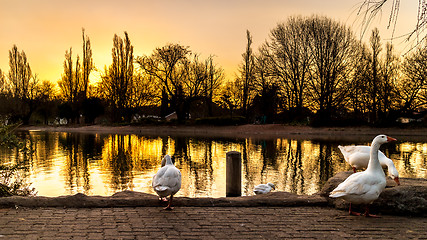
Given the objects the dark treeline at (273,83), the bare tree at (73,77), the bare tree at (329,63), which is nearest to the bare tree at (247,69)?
the dark treeline at (273,83)

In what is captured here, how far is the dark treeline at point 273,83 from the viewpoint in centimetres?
4188

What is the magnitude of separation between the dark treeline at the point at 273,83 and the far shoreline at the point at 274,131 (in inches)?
77.4

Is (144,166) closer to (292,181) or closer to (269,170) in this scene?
(269,170)

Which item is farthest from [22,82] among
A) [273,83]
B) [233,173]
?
[233,173]

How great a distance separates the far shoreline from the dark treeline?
6.45ft

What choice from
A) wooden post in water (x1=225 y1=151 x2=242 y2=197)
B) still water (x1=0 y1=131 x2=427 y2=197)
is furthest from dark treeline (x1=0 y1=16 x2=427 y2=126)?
wooden post in water (x1=225 y1=151 x2=242 y2=197)

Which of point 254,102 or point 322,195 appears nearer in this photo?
point 322,195

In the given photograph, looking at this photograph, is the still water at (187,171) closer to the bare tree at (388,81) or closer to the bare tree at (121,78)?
the bare tree at (388,81)

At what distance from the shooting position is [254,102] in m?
53.5

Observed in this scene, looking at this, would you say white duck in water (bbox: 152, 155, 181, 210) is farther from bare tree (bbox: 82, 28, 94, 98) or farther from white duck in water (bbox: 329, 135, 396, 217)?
bare tree (bbox: 82, 28, 94, 98)

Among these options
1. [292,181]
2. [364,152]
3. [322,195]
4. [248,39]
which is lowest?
[292,181]

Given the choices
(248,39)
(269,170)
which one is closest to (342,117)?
(248,39)

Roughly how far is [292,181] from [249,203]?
23.1 feet

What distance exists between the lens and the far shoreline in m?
36.2
